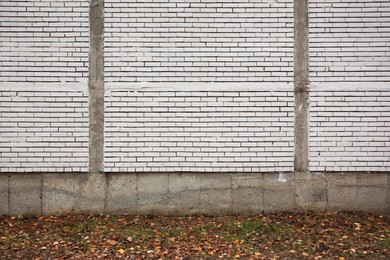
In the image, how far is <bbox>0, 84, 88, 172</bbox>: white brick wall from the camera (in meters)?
6.95

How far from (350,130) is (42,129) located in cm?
534

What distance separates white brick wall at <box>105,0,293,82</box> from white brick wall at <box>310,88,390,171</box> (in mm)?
876

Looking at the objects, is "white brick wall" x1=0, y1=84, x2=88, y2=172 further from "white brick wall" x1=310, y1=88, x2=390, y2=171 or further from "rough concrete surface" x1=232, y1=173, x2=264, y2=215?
"white brick wall" x1=310, y1=88, x2=390, y2=171

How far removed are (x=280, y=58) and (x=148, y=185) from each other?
10.5 feet

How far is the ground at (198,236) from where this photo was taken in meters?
5.71

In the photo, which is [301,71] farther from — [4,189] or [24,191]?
[4,189]

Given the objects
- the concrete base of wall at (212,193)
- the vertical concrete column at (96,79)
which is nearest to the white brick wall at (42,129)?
the vertical concrete column at (96,79)

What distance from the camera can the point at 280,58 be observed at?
279 inches

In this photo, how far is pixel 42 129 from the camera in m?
6.98

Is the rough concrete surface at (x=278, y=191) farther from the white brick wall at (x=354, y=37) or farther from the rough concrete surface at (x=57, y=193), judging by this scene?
the rough concrete surface at (x=57, y=193)

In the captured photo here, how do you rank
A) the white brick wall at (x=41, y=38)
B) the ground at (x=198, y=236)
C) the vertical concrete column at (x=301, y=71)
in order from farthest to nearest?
the vertical concrete column at (x=301, y=71), the white brick wall at (x=41, y=38), the ground at (x=198, y=236)

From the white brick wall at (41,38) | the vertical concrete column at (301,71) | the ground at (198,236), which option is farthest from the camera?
the vertical concrete column at (301,71)

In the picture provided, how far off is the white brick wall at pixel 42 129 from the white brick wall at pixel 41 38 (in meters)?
0.28

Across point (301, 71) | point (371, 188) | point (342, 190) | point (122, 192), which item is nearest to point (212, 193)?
point (122, 192)
